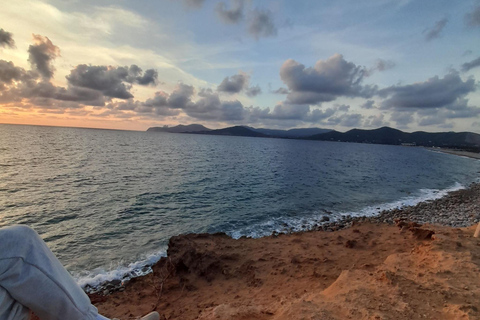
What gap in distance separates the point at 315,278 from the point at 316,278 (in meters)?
0.04

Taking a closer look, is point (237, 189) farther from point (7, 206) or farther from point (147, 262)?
point (7, 206)

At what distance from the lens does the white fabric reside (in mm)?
1749

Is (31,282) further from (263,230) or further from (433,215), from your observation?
(433,215)

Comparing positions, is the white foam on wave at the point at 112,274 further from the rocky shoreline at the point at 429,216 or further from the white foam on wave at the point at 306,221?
the rocky shoreline at the point at 429,216

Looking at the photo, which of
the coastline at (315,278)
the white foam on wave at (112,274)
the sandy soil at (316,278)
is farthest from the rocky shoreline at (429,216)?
the white foam on wave at (112,274)

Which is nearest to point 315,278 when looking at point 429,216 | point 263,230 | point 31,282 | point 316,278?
point 316,278

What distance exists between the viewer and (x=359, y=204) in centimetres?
2614

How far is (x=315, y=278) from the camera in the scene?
9.60 m

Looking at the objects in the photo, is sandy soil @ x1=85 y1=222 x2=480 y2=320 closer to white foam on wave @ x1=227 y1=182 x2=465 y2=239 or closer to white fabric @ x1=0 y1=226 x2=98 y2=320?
white foam on wave @ x1=227 y1=182 x2=465 y2=239

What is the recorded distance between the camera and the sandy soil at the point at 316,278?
6.11 m

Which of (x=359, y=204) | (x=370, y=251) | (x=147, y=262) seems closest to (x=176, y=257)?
(x=147, y=262)

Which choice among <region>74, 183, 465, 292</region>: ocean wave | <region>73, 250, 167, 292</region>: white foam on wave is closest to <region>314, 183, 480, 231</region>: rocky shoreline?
<region>74, 183, 465, 292</region>: ocean wave

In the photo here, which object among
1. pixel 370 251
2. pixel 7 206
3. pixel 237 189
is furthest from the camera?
pixel 237 189

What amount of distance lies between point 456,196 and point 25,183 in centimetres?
5187
